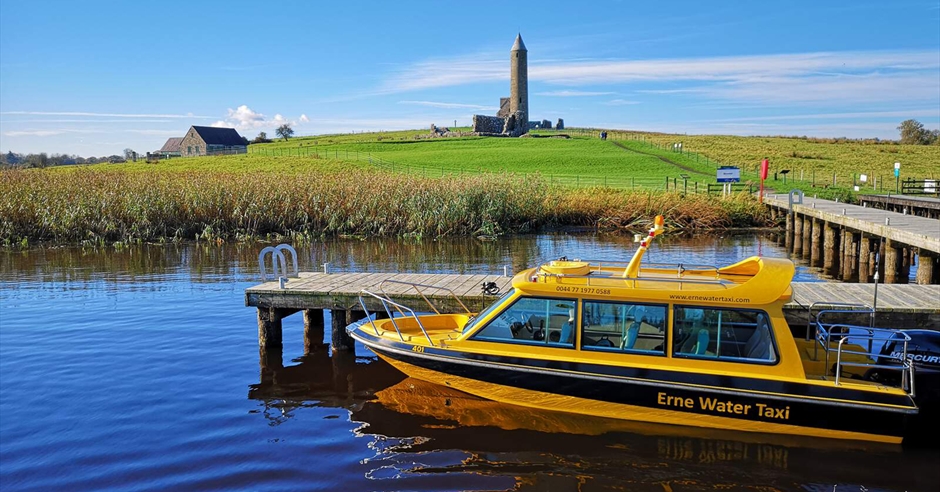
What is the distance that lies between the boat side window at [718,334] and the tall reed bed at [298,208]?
1946 centimetres

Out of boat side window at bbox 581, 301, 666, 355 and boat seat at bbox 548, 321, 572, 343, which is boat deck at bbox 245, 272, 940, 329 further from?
boat side window at bbox 581, 301, 666, 355

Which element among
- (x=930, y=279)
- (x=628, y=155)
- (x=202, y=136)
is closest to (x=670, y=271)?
(x=930, y=279)

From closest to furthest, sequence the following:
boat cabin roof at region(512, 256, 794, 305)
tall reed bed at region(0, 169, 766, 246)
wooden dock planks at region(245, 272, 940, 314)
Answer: boat cabin roof at region(512, 256, 794, 305), wooden dock planks at region(245, 272, 940, 314), tall reed bed at region(0, 169, 766, 246)

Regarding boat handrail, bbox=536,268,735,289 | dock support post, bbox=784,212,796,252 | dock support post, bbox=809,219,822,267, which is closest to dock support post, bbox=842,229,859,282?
dock support post, bbox=809,219,822,267

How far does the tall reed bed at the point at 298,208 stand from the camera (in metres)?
27.5

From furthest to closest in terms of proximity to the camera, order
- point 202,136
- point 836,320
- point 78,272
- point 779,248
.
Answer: point 202,136 < point 779,248 < point 78,272 < point 836,320

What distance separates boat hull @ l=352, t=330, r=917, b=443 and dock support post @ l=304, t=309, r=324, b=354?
3.69 metres

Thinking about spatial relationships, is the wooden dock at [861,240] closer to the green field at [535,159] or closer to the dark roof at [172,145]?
the green field at [535,159]

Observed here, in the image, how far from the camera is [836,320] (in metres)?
11.5

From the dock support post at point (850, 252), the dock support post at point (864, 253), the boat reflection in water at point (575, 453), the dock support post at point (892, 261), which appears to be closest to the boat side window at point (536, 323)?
the boat reflection in water at point (575, 453)

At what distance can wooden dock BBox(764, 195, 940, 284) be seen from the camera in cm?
1764

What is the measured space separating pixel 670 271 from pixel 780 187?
1385 inches

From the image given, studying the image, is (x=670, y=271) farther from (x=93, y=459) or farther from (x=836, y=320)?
(x=93, y=459)

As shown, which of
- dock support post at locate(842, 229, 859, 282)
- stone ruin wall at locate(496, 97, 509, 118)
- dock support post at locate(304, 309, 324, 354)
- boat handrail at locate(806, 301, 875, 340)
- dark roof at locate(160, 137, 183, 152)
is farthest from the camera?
stone ruin wall at locate(496, 97, 509, 118)
